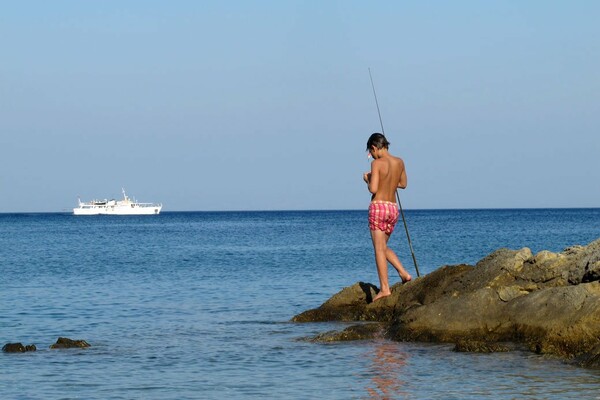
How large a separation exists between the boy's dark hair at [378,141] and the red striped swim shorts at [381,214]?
687 millimetres

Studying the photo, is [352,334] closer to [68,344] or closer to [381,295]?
[381,295]

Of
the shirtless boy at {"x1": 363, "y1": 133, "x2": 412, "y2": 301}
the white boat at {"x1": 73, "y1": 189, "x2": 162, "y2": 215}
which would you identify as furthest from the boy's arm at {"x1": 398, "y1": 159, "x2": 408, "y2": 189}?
the white boat at {"x1": 73, "y1": 189, "x2": 162, "y2": 215}

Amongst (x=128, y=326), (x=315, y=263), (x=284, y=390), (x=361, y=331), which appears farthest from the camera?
(x=315, y=263)

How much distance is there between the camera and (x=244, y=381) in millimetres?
9625

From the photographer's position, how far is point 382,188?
12.7 m

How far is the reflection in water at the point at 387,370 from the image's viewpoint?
29.0 ft

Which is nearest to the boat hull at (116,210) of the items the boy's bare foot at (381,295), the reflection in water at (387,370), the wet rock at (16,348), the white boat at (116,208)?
the white boat at (116,208)

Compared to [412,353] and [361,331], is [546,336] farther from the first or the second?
[361,331]

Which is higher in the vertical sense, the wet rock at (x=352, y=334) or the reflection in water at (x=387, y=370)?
the wet rock at (x=352, y=334)

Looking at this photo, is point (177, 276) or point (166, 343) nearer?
point (166, 343)

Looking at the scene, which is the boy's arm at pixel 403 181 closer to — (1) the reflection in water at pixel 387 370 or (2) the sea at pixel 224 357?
(2) the sea at pixel 224 357

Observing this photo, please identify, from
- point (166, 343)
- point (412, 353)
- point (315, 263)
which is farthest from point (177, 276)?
point (412, 353)

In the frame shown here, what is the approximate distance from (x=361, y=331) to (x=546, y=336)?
232 cm

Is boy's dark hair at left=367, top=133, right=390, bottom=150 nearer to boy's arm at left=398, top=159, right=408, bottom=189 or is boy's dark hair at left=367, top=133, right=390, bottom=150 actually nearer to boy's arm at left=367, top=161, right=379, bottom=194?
boy's arm at left=367, top=161, right=379, bottom=194
